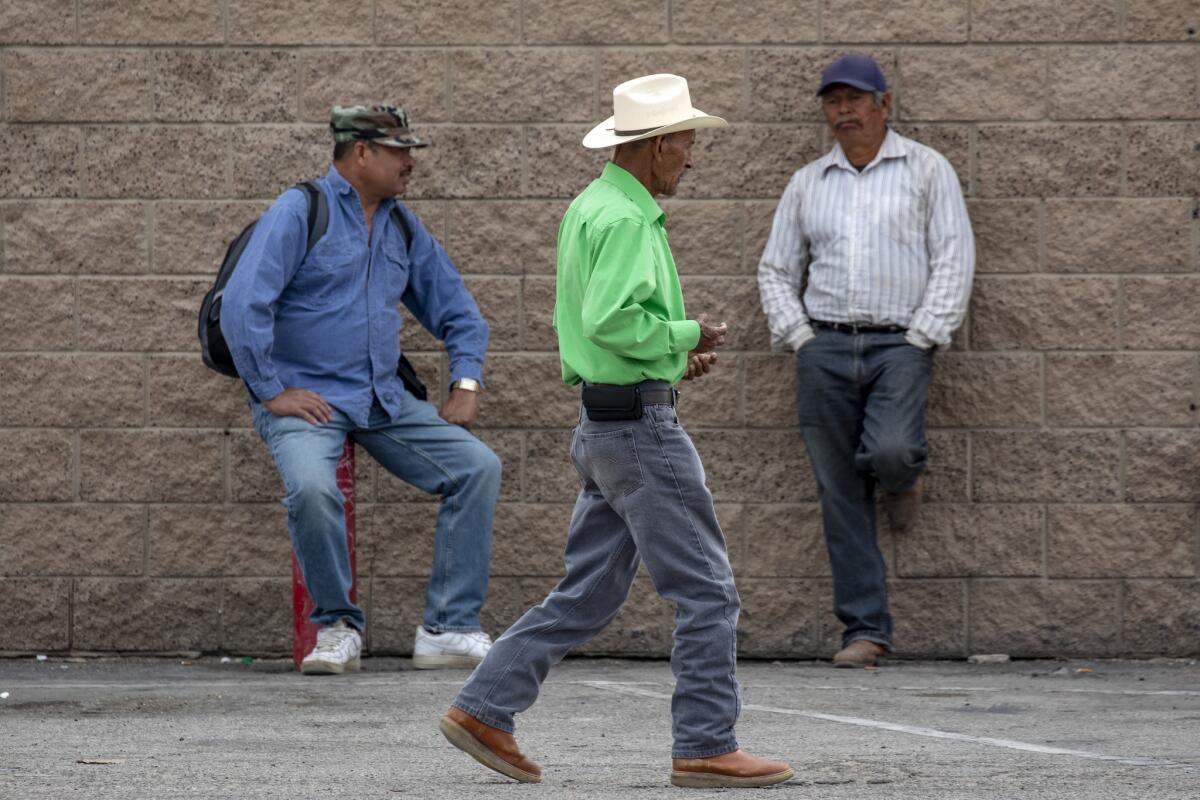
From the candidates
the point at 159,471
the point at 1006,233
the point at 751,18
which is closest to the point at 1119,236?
the point at 1006,233

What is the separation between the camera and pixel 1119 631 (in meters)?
8.77

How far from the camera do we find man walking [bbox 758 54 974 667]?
8.45 m

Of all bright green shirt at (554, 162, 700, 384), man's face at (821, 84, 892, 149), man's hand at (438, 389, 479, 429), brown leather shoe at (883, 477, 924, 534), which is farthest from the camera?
brown leather shoe at (883, 477, 924, 534)

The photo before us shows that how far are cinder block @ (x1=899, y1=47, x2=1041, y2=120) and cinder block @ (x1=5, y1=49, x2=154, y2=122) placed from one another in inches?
131

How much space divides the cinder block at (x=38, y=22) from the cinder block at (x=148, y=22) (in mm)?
57

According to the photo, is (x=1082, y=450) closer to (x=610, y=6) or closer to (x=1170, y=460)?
(x=1170, y=460)

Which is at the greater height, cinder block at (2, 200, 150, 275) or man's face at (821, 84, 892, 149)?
man's face at (821, 84, 892, 149)

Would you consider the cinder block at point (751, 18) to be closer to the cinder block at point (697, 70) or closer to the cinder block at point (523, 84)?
the cinder block at point (697, 70)

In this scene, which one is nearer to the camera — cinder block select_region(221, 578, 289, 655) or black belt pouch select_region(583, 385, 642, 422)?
black belt pouch select_region(583, 385, 642, 422)

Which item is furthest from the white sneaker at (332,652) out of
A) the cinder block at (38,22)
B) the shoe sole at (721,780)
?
the shoe sole at (721,780)

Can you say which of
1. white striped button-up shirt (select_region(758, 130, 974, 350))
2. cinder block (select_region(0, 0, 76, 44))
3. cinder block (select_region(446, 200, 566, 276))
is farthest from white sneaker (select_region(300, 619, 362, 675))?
cinder block (select_region(0, 0, 76, 44))

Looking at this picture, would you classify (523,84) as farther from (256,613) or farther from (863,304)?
(256,613)

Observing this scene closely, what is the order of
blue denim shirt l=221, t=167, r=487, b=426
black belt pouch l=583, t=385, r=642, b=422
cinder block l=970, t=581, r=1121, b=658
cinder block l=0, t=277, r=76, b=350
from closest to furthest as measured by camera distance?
black belt pouch l=583, t=385, r=642, b=422 < blue denim shirt l=221, t=167, r=487, b=426 < cinder block l=970, t=581, r=1121, b=658 < cinder block l=0, t=277, r=76, b=350

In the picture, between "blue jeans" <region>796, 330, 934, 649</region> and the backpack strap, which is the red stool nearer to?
the backpack strap
